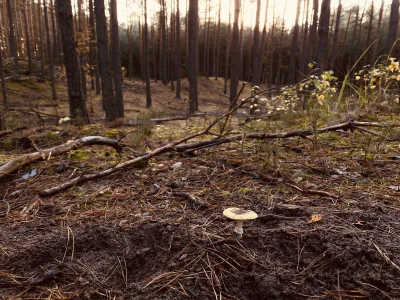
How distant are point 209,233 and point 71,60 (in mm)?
7130

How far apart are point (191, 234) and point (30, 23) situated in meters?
34.7

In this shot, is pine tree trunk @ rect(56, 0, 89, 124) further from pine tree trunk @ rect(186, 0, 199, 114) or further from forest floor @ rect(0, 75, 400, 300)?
pine tree trunk @ rect(186, 0, 199, 114)

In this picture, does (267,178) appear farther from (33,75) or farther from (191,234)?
(33,75)

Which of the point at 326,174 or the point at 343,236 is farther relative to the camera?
the point at 326,174

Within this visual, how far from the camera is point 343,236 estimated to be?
1.42 meters

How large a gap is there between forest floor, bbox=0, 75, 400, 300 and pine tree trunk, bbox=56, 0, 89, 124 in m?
4.83

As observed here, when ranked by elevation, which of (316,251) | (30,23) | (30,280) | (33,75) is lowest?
(30,280)

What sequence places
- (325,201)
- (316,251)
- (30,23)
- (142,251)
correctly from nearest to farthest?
(316,251), (142,251), (325,201), (30,23)

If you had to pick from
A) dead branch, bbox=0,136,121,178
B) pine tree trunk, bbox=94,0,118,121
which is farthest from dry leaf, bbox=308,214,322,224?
→ pine tree trunk, bbox=94,0,118,121

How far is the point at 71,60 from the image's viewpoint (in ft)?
23.0

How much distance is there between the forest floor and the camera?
1.21 m

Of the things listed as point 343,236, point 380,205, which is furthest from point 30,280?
point 380,205

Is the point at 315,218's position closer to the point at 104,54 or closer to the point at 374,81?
the point at 374,81

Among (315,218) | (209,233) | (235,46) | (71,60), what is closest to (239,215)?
(209,233)
